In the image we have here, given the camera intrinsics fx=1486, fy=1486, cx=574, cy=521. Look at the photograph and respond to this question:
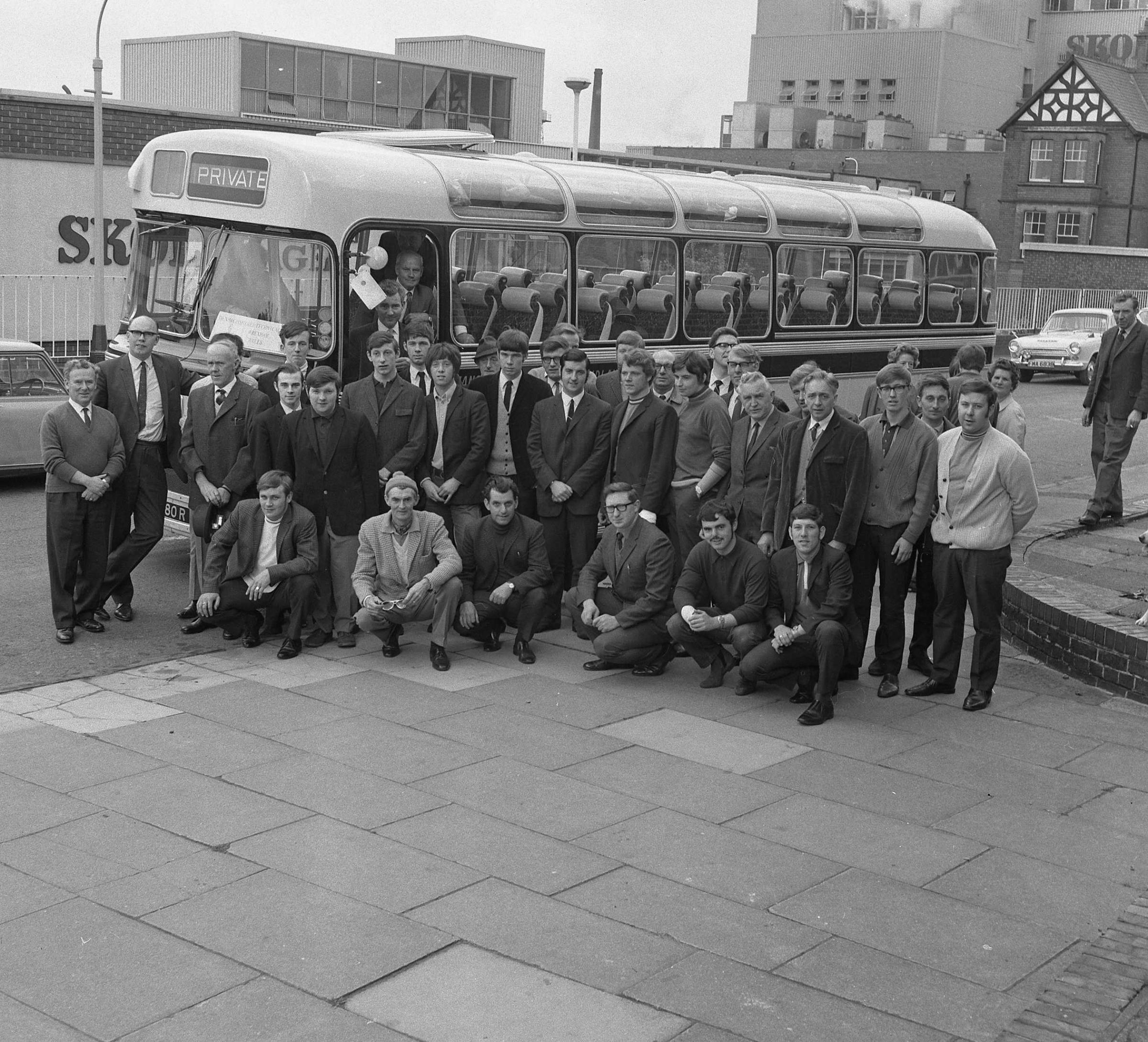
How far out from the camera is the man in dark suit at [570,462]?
33.3 ft

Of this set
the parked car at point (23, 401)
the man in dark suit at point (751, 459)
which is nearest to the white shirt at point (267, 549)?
the man in dark suit at point (751, 459)

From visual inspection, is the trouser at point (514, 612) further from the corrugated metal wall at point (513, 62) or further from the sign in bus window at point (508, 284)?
the corrugated metal wall at point (513, 62)

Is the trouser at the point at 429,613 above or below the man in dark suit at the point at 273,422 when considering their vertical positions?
below

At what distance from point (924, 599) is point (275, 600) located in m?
4.16

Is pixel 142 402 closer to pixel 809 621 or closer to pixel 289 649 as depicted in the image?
pixel 289 649

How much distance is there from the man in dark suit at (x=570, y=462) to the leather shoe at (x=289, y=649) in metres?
1.71

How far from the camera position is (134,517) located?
1035cm

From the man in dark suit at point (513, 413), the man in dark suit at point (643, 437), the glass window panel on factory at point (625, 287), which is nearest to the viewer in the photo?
the man in dark suit at point (643, 437)

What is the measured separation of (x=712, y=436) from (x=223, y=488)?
3348 millimetres

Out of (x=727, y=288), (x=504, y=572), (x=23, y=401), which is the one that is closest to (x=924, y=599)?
(x=504, y=572)

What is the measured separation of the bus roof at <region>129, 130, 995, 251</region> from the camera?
1144 cm

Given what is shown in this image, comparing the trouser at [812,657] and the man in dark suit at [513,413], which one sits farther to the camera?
the man in dark suit at [513,413]

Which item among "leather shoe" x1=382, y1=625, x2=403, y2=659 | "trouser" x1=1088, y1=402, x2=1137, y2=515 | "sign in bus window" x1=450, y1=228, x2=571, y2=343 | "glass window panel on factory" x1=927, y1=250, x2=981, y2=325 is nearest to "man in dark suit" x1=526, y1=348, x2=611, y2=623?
"leather shoe" x1=382, y1=625, x2=403, y2=659

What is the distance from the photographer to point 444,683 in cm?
908
